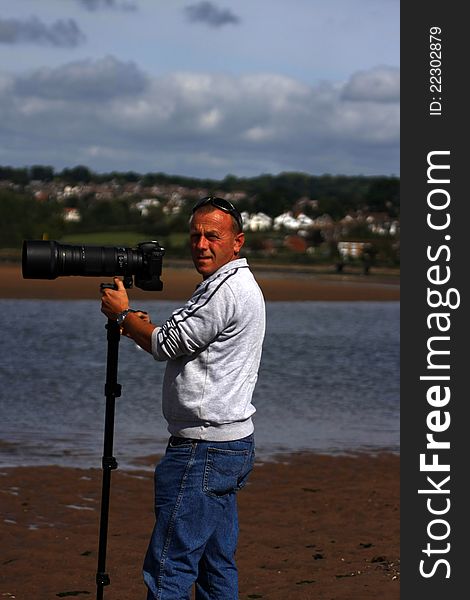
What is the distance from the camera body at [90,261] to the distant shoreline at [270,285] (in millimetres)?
34659

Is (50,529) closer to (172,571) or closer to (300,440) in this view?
(172,571)

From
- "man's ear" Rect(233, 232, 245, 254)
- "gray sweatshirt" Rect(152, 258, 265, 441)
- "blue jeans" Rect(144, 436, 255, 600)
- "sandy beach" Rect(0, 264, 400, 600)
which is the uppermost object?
"man's ear" Rect(233, 232, 245, 254)

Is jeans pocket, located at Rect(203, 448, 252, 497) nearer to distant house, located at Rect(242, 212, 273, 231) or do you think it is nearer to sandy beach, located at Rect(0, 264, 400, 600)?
sandy beach, located at Rect(0, 264, 400, 600)

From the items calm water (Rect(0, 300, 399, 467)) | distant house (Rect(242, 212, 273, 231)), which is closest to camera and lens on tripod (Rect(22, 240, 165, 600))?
calm water (Rect(0, 300, 399, 467))

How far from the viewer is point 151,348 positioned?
410 centimetres

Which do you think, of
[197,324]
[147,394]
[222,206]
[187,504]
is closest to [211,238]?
[222,206]

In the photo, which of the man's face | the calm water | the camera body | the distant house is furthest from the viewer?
the distant house

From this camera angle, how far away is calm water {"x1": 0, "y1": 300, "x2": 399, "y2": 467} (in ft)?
38.1

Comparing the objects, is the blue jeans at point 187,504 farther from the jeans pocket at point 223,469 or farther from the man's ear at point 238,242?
the man's ear at point 238,242

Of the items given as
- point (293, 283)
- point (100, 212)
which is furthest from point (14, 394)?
point (100, 212)

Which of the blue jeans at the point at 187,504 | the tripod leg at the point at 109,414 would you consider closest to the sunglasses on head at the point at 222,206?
the tripod leg at the point at 109,414

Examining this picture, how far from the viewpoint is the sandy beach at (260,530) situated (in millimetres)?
6133

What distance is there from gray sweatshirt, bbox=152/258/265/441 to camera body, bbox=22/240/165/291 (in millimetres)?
377

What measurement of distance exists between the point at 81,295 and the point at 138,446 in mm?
30294
